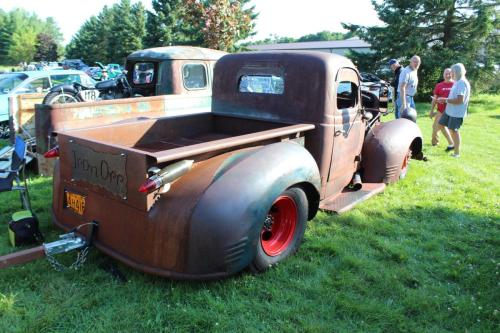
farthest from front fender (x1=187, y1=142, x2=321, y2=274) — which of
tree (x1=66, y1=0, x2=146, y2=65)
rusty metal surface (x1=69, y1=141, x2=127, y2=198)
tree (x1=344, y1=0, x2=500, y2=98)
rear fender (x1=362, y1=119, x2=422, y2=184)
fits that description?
tree (x1=66, y1=0, x2=146, y2=65)

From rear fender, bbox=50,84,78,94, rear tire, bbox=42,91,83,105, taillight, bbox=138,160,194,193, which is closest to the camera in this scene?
taillight, bbox=138,160,194,193

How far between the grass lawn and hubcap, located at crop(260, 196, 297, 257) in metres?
0.16

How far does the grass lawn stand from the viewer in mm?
2680

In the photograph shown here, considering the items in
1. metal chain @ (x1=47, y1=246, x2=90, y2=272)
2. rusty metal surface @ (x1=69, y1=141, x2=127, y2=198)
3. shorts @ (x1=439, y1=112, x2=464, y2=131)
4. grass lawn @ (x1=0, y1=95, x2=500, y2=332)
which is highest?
shorts @ (x1=439, y1=112, x2=464, y2=131)

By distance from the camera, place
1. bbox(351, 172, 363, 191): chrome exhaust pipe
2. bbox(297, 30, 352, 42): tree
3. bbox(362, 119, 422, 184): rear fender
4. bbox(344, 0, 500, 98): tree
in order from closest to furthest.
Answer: bbox(351, 172, 363, 191): chrome exhaust pipe
bbox(362, 119, 422, 184): rear fender
bbox(344, 0, 500, 98): tree
bbox(297, 30, 352, 42): tree

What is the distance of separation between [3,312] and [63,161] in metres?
1.22

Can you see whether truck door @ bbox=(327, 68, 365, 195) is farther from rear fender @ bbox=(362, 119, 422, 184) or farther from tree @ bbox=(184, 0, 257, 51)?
tree @ bbox=(184, 0, 257, 51)

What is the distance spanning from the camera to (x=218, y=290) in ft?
9.81

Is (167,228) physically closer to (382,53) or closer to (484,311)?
(484,311)

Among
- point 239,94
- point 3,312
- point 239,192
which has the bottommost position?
point 3,312

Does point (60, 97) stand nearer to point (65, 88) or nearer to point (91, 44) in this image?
point (65, 88)

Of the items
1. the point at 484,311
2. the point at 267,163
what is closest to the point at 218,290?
the point at 267,163

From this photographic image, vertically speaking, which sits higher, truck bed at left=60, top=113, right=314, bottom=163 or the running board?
truck bed at left=60, top=113, right=314, bottom=163

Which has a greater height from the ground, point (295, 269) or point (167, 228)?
point (167, 228)
